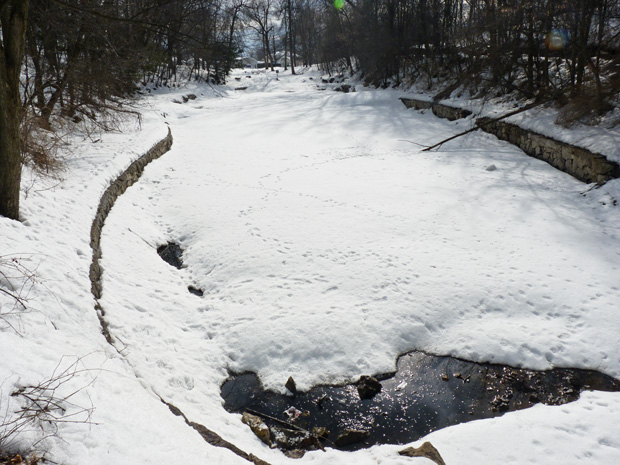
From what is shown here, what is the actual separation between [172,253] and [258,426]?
4.32 m

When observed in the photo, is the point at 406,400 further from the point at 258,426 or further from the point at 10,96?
the point at 10,96

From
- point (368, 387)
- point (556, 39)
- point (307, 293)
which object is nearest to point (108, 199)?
point (307, 293)

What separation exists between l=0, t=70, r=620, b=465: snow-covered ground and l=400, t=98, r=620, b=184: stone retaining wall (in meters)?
0.32

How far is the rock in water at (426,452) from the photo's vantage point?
10.7 feet

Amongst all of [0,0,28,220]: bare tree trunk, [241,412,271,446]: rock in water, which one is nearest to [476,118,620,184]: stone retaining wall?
[241,412,271,446]: rock in water

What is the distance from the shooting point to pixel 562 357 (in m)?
4.64

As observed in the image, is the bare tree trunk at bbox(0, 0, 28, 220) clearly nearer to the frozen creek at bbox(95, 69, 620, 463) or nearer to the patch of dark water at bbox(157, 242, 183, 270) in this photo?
the frozen creek at bbox(95, 69, 620, 463)

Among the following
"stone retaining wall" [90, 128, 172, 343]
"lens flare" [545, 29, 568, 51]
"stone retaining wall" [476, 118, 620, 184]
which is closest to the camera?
"stone retaining wall" [90, 128, 172, 343]

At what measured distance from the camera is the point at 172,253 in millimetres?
7461

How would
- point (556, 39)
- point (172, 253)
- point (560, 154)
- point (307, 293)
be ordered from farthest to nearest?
1. point (556, 39)
2. point (560, 154)
3. point (172, 253)
4. point (307, 293)

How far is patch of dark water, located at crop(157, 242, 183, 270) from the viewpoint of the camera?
23.3 ft

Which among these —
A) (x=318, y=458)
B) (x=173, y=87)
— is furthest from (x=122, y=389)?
(x=173, y=87)

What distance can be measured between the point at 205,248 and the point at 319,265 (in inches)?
83.7

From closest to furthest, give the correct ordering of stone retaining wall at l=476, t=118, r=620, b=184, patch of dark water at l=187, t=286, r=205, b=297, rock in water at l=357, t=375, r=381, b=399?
rock in water at l=357, t=375, r=381, b=399 < patch of dark water at l=187, t=286, r=205, b=297 < stone retaining wall at l=476, t=118, r=620, b=184
